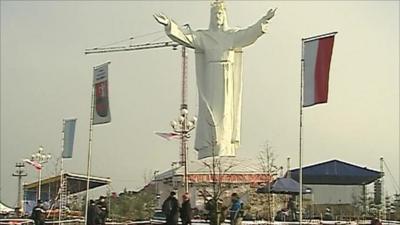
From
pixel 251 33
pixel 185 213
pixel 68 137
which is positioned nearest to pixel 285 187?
pixel 68 137

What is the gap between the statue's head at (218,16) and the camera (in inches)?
1977

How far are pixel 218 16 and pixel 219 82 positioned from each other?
418 cm

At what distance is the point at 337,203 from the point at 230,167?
6.74 m

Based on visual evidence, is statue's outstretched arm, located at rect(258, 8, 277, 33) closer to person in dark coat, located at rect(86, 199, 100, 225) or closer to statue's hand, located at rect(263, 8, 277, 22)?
statue's hand, located at rect(263, 8, 277, 22)

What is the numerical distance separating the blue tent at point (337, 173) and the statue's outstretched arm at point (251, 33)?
10.6m

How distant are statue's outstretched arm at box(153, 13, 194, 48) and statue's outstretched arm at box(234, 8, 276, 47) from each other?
2.88m

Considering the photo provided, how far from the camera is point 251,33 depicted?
48.9 metres

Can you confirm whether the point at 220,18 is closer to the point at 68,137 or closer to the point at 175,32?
the point at 175,32

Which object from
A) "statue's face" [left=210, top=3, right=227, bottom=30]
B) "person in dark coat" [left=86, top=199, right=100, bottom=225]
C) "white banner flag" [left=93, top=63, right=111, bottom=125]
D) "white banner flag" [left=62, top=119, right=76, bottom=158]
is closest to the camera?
"person in dark coat" [left=86, top=199, right=100, bottom=225]

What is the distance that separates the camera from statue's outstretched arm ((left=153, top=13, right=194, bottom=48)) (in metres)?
45.5

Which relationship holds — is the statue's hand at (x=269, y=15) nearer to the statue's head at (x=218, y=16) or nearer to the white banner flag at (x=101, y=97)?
the statue's head at (x=218, y=16)

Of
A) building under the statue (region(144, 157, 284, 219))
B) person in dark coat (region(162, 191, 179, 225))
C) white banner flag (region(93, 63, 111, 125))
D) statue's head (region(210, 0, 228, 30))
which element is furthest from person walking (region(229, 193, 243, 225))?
statue's head (region(210, 0, 228, 30))

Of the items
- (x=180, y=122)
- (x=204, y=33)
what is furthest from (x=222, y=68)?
(x=180, y=122)

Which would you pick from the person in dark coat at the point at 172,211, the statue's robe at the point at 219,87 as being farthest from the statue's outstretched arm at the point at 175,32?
the person in dark coat at the point at 172,211
